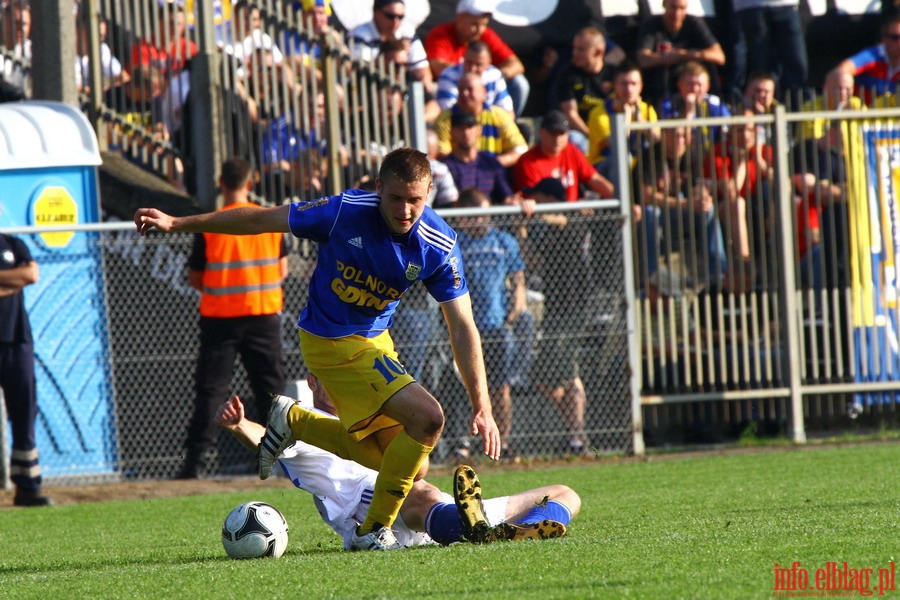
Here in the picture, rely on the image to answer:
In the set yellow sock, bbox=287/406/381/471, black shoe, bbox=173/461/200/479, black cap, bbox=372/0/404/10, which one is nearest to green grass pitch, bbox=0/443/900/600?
yellow sock, bbox=287/406/381/471

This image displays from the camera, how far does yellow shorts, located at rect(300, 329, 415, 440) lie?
6.39 metres

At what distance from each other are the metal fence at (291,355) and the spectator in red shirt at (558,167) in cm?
56

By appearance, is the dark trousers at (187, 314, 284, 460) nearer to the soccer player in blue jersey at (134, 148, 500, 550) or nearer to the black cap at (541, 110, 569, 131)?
the black cap at (541, 110, 569, 131)

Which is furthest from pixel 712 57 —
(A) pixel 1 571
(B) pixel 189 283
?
(A) pixel 1 571

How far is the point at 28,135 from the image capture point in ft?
36.8

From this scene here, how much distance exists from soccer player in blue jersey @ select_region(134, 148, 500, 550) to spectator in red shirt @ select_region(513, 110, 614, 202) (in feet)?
18.6

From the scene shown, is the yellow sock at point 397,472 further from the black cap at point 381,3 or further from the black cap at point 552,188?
the black cap at point 381,3

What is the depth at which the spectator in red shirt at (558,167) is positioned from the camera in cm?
1209

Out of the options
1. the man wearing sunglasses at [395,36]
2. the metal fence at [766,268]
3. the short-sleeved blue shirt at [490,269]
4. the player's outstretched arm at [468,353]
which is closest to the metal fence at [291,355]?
the short-sleeved blue shirt at [490,269]

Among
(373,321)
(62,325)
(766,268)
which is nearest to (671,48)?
(766,268)

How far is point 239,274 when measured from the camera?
35.4ft

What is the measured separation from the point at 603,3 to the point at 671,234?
14.4 ft

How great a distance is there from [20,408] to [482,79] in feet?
18.1

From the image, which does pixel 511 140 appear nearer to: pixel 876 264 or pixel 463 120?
pixel 463 120
